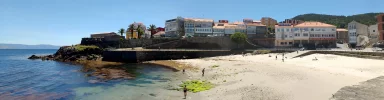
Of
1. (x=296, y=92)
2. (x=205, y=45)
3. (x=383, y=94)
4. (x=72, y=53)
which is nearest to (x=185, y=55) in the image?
(x=205, y=45)

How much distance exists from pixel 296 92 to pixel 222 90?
6971 mm

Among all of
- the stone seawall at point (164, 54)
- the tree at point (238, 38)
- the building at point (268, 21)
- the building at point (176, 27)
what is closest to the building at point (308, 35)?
the tree at point (238, 38)

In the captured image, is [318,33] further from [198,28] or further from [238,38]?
[198,28]

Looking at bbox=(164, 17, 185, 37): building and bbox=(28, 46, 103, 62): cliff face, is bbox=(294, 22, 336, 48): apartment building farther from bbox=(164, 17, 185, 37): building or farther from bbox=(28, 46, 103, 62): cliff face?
bbox=(28, 46, 103, 62): cliff face

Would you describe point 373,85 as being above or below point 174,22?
below

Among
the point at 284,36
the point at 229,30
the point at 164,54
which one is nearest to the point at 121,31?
the point at 164,54

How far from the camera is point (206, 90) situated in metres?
28.5

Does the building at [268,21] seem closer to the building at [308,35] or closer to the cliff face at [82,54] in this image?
the building at [308,35]

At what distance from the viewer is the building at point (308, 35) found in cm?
8294

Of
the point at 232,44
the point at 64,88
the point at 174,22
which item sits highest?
the point at 174,22

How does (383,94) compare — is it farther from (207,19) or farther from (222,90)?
(207,19)

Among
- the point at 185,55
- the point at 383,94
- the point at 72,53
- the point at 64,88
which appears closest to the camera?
the point at 383,94

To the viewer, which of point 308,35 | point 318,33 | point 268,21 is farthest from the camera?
point 268,21

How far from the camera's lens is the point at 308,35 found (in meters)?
83.8
